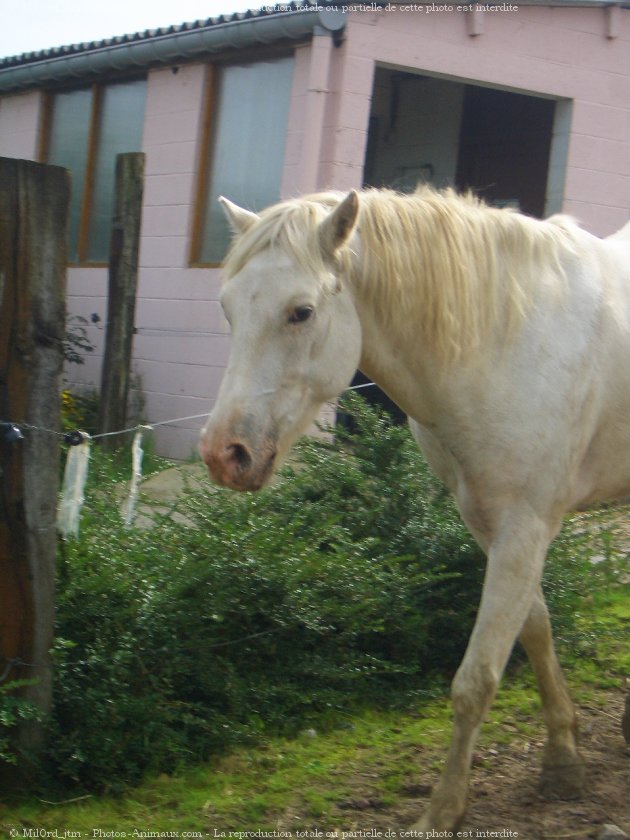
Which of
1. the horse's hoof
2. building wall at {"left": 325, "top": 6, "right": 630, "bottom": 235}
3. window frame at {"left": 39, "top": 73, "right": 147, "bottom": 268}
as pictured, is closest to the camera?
the horse's hoof

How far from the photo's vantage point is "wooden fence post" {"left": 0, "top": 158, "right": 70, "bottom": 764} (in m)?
3.44

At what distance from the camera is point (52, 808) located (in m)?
3.48

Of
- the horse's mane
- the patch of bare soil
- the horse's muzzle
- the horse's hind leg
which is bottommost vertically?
the patch of bare soil

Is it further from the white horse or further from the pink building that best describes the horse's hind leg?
the pink building

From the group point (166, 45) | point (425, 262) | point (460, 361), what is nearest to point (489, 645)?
point (460, 361)

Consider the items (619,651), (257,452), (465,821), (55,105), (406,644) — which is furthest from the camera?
(55,105)

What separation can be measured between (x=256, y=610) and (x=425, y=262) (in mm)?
1643

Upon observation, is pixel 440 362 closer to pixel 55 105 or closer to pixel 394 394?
pixel 394 394

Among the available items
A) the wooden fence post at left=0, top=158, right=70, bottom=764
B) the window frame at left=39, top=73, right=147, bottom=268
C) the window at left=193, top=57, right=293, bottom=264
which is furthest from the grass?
the window frame at left=39, top=73, right=147, bottom=268

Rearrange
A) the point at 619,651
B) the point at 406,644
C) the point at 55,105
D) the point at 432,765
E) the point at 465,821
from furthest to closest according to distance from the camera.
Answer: the point at 55,105
the point at 619,651
the point at 406,644
the point at 432,765
the point at 465,821

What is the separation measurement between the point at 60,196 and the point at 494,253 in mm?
1468

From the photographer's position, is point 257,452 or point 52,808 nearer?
point 257,452

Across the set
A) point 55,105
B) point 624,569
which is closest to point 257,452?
point 624,569

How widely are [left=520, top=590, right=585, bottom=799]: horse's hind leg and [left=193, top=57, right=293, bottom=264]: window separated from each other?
5717 mm
